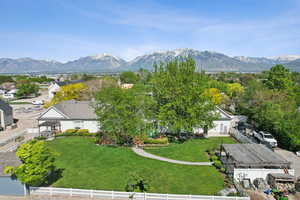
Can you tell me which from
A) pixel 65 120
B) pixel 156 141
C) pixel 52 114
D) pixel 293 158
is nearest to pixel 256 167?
pixel 293 158

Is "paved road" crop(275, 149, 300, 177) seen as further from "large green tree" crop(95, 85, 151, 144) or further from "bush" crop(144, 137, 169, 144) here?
"large green tree" crop(95, 85, 151, 144)

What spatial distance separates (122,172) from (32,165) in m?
7.75

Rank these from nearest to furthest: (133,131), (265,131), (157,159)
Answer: (157,159), (133,131), (265,131)

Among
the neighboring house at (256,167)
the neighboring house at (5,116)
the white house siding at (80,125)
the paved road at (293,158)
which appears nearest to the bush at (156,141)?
the white house siding at (80,125)

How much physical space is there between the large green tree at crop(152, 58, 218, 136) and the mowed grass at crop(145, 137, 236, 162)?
7.74 feet

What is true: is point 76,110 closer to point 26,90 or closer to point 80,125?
point 80,125

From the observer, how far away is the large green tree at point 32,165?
45.9 feet

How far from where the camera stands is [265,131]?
96.7 feet

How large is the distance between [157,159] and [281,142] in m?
17.6

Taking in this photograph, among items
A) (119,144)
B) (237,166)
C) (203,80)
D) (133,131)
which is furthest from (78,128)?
(237,166)

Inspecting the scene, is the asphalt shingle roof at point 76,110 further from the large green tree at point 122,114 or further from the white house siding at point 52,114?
the large green tree at point 122,114

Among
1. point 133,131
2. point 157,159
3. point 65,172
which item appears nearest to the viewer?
point 65,172

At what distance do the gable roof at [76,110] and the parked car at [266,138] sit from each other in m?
25.1

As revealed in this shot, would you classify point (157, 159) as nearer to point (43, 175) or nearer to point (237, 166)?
point (237, 166)
